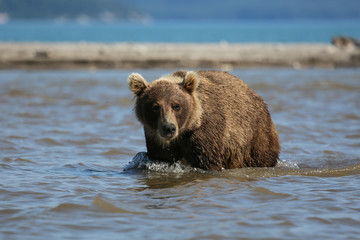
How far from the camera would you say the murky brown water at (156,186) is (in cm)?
539

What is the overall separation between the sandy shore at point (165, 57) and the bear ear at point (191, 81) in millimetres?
20401

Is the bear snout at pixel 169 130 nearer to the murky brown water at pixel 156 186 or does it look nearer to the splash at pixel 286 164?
the murky brown water at pixel 156 186

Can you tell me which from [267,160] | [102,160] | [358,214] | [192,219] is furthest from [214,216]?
[102,160]

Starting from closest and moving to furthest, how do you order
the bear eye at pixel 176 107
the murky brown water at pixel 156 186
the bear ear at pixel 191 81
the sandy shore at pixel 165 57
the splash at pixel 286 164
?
1. the murky brown water at pixel 156 186
2. the bear eye at pixel 176 107
3. the bear ear at pixel 191 81
4. the splash at pixel 286 164
5. the sandy shore at pixel 165 57

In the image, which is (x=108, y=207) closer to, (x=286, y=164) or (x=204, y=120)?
(x=204, y=120)

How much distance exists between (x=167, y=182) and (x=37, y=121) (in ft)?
19.9

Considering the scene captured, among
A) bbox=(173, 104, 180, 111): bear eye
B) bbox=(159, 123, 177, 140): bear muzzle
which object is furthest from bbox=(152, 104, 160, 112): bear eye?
bbox=(159, 123, 177, 140): bear muzzle

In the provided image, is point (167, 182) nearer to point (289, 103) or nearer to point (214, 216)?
point (214, 216)

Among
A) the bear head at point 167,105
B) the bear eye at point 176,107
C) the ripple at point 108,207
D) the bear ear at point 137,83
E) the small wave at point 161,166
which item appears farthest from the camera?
the small wave at point 161,166

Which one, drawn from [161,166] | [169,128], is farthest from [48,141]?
[169,128]

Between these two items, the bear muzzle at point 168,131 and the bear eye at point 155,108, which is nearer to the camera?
the bear muzzle at point 168,131

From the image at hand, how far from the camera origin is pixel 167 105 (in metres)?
6.80

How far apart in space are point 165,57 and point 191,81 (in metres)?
21.5

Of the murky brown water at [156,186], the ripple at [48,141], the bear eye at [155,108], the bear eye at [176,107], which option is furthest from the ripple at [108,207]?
the ripple at [48,141]
